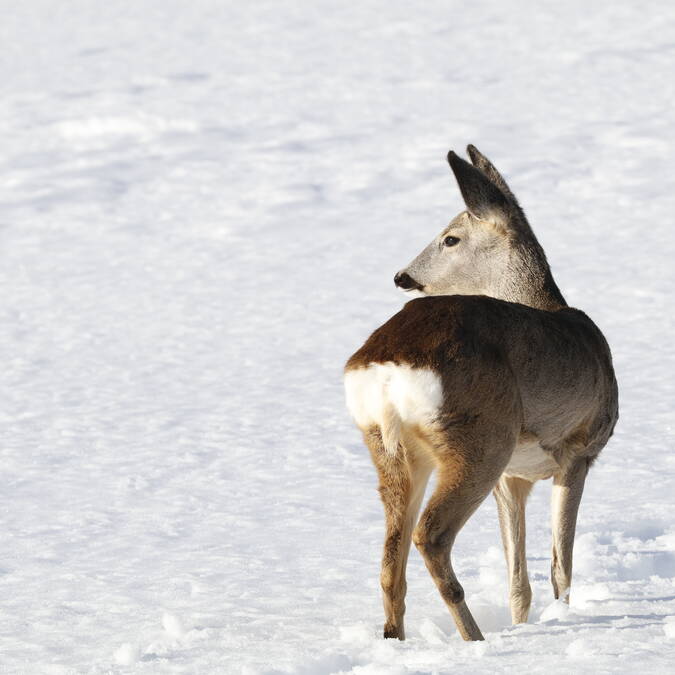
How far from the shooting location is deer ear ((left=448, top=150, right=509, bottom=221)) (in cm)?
612

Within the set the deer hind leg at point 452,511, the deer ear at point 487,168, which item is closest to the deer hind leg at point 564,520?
the deer hind leg at point 452,511

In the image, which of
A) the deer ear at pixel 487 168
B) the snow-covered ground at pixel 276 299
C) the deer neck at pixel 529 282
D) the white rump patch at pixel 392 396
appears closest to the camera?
the white rump patch at pixel 392 396

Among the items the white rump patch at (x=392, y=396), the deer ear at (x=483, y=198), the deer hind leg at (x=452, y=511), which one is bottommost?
the deer hind leg at (x=452, y=511)

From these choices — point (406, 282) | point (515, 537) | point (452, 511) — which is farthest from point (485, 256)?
point (452, 511)

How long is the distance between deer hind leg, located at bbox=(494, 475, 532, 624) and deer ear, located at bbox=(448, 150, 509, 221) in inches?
54.4

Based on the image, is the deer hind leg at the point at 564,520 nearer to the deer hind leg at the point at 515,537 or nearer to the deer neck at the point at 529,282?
the deer hind leg at the point at 515,537

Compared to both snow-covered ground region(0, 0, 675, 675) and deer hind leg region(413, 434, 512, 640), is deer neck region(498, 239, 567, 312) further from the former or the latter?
deer hind leg region(413, 434, 512, 640)

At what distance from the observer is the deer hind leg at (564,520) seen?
5.22m

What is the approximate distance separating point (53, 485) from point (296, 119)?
10815 mm

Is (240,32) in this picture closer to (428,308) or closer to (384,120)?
(384,120)

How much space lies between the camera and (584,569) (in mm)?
5641

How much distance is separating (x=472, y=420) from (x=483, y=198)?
6.44ft

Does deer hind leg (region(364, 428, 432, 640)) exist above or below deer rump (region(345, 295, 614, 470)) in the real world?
below

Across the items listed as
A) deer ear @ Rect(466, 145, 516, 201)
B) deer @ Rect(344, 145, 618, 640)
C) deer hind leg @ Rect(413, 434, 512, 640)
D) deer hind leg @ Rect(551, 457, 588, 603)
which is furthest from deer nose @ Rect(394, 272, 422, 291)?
deer hind leg @ Rect(413, 434, 512, 640)
